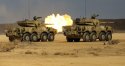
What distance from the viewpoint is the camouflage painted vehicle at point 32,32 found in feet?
172

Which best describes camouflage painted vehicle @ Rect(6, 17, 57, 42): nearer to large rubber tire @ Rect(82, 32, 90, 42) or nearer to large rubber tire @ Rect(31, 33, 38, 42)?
large rubber tire @ Rect(31, 33, 38, 42)

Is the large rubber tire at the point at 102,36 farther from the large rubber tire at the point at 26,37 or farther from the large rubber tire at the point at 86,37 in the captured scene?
the large rubber tire at the point at 26,37

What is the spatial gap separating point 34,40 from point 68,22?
839cm

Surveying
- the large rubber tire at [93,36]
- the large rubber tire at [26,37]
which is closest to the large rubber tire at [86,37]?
the large rubber tire at [93,36]

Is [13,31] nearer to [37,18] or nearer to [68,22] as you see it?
[37,18]

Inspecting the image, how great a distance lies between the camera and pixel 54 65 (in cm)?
2148

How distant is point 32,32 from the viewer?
174 ft

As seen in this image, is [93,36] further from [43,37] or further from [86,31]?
[43,37]

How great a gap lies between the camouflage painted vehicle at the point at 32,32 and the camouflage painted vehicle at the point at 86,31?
7.97ft

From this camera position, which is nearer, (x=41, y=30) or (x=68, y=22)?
(x=41, y=30)

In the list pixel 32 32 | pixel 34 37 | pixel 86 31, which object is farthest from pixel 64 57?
pixel 32 32

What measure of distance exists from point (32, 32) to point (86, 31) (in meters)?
6.11

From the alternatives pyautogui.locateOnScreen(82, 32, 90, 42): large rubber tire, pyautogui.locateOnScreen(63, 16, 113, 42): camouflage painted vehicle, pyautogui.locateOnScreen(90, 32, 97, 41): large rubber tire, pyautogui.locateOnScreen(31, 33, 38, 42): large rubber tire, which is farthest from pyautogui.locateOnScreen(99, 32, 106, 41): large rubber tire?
pyautogui.locateOnScreen(31, 33, 38, 42): large rubber tire

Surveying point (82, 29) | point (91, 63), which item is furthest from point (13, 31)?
point (91, 63)
